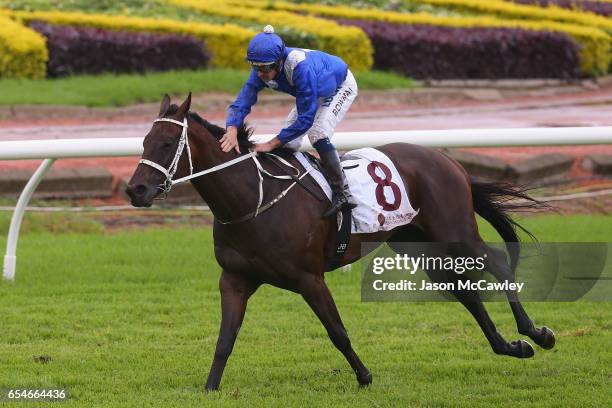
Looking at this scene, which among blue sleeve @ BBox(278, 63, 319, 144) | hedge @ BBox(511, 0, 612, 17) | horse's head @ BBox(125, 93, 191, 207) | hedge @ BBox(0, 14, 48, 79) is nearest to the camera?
horse's head @ BBox(125, 93, 191, 207)

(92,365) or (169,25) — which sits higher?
(92,365)

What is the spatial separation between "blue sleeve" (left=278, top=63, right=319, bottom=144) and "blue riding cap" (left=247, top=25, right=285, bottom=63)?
141mm

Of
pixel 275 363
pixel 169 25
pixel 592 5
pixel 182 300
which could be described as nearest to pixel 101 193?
pixel 182 300

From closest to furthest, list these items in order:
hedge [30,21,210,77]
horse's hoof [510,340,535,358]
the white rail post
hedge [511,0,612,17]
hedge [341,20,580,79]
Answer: horse's hoof [510,340,535,358]
the white rail post
hedge [30,21,210,77]
hedge [341,20,580,79]
hedge [511,0,612,17]

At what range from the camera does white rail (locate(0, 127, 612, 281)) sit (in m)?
8.12

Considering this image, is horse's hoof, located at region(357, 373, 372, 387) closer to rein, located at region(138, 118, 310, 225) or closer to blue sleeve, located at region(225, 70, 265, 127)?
rein, located at region(138, 118, 310, 225)

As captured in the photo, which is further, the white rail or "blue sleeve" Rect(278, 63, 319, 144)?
the white rail

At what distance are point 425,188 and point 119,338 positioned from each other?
1910mm

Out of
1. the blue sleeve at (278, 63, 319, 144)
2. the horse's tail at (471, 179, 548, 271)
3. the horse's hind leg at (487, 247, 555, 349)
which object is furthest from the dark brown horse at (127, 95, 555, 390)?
the horse's tail at (471, 179, 548, 271)

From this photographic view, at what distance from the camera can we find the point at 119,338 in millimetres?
7223

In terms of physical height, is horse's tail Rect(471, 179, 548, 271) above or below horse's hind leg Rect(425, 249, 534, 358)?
above

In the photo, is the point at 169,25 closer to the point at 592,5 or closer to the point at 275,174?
the point at 592,5

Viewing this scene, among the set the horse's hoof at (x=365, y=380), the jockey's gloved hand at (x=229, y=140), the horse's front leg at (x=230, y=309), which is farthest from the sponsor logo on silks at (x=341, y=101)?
the horse's hoof at (x=365, y=380)

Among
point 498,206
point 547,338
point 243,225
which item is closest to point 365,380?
point 243,225
